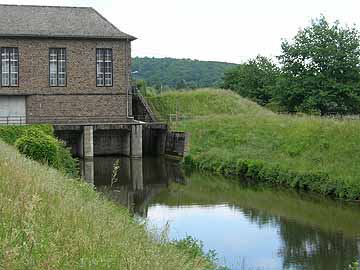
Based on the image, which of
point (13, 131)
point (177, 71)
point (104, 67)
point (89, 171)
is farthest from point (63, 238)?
point (177, 71)

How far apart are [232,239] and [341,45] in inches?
1635

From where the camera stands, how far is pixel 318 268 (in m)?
12.9

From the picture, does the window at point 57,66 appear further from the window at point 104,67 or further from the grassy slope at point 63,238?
the grassy slope at point 63,238

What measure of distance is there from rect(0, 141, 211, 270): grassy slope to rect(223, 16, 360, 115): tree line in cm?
4465

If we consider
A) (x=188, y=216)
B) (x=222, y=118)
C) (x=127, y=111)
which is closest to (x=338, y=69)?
(x=222, y=118)

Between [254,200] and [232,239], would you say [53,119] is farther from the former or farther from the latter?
[232,239]

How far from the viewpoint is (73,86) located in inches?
1682

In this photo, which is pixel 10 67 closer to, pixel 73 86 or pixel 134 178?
pixel 73 86

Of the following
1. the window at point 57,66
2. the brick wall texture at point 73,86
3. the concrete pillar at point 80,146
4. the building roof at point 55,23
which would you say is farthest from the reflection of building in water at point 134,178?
the building roof at point 55,23

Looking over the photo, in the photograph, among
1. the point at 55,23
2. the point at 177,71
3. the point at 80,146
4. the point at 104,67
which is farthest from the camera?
the point at 177,71

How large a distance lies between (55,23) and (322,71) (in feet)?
78.9

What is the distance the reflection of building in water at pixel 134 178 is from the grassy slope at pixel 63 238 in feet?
35.1

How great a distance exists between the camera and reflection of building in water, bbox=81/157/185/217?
901 inches

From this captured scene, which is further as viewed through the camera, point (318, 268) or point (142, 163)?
point (142, 163)
